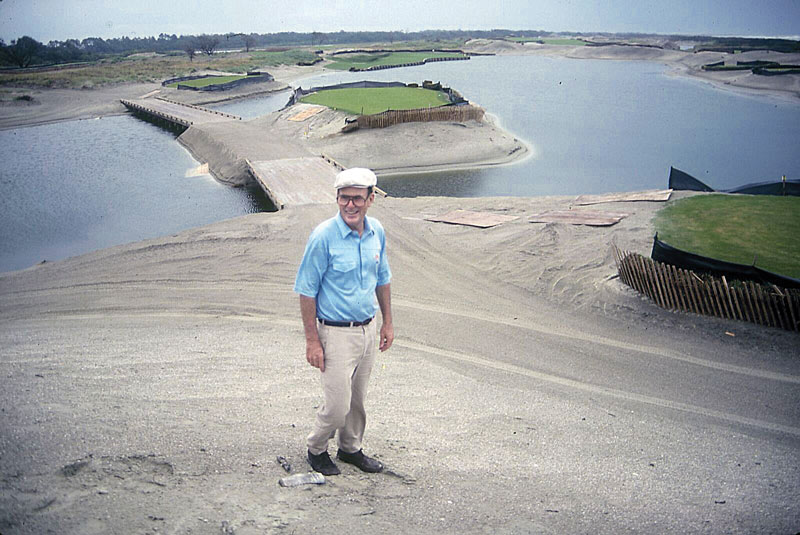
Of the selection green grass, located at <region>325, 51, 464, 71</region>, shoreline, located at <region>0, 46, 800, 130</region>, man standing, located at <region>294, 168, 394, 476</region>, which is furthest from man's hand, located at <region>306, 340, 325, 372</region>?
green grass, located at <region>325, 51, 464, 71</region>

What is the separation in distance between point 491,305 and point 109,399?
23.4ft

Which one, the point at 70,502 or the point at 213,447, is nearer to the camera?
the point at 70,502

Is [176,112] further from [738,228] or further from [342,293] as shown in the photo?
[342,293]

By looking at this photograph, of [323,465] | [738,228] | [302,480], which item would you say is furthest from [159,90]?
[302,480]

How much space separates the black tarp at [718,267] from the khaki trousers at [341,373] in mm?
8474

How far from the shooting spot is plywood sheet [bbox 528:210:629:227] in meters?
15.6

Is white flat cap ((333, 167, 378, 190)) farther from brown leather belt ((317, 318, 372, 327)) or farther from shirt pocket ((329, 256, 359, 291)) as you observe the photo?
brown leather belt ((317, 318, 372, 327))

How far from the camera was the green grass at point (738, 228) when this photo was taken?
471 inches

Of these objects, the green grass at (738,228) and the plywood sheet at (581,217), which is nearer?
the green grass at (738,228)

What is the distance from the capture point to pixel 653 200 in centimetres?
1758

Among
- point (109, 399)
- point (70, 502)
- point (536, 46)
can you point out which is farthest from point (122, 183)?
point (536, 46)

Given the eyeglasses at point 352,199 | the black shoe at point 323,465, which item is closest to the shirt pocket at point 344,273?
the eyeglasses at point 352,199

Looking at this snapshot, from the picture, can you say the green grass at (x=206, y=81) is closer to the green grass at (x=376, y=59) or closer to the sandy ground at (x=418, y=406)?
the green grass at (x=376, y=59)

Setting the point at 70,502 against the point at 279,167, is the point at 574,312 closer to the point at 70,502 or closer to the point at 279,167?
the point at 70,502
